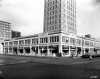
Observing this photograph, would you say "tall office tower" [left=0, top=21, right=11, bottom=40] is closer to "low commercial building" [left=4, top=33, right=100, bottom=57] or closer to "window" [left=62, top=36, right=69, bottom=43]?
"low commercial building" [left=4, top=33, right=100, bottom=57]

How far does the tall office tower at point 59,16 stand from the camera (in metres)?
83.1

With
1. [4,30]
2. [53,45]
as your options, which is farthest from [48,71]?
[4,30]

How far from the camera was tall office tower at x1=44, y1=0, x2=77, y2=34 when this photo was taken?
83.1 metres

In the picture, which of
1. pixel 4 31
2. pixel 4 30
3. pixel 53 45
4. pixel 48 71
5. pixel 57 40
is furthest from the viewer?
pixel 4 30

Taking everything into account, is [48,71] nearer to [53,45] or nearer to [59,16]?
[53,45]

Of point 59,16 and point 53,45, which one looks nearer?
point 53,45

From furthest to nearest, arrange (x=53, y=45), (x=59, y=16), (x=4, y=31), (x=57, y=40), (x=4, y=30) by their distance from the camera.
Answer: (x=4, y=30) < (x=4, y=31) < (x=59, y=16) < (x=53, y=45) < (x=57, y=40)

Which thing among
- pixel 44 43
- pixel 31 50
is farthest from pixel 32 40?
pixel 44 43

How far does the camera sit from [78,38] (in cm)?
5675

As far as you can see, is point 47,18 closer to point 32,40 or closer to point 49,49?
point 32,40

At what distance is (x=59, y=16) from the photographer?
8256 cm

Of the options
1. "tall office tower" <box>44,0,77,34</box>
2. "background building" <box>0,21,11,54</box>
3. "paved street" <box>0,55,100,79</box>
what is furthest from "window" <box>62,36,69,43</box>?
"background building" <box>0,21,11,54</box>

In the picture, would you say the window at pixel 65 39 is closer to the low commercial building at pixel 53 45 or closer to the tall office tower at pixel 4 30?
the low commercial building at pixel 53 45

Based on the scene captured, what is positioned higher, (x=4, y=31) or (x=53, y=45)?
(x=4, y=31)
